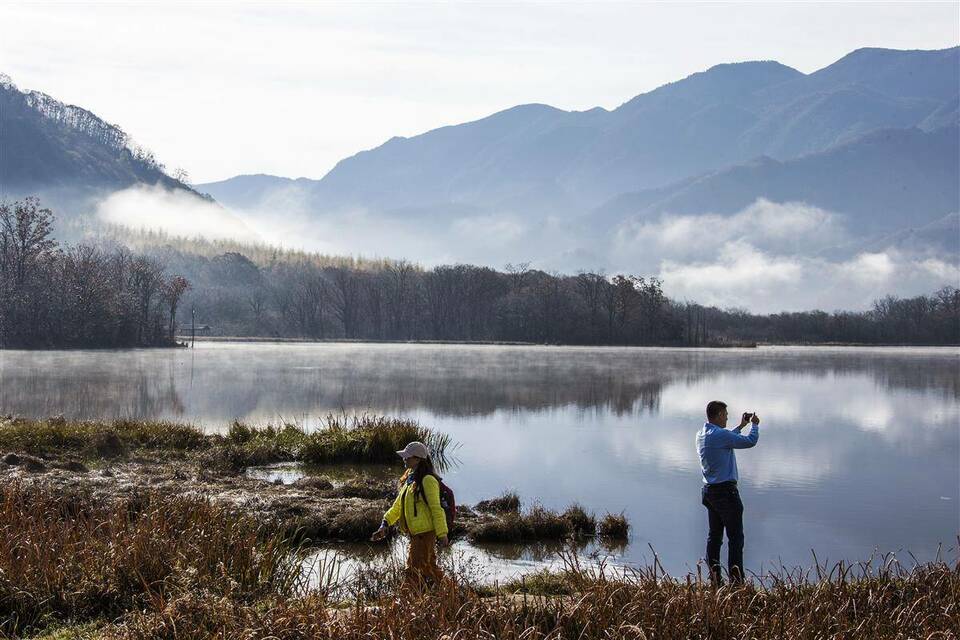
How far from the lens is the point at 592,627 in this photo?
26.1 ft

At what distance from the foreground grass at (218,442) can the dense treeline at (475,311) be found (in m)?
110

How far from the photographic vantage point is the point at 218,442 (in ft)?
75.4

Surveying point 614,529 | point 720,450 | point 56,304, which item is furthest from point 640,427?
point 56,304

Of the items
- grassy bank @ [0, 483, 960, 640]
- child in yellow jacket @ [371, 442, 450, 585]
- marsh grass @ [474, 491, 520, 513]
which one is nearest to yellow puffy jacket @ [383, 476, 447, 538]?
child in yellow jacket @ [371, 442, 450, 585]

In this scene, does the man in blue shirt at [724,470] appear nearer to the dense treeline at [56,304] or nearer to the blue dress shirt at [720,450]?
the blue dress shirt at [720,450]

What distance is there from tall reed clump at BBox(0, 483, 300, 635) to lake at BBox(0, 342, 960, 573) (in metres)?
4.07

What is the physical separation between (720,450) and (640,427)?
797 inches

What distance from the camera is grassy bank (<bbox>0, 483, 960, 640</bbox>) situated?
7.69 meters

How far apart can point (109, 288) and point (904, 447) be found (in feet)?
258

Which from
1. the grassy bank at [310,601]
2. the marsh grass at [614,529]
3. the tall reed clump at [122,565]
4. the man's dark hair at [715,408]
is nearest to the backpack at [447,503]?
the grassy bank at [310,601]

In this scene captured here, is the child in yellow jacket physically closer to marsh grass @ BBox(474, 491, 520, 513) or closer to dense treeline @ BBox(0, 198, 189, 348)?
marsh grass @ BBox(474, 491, 520, 513)

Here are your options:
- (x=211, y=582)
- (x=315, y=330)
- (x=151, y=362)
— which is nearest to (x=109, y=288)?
(x=151, y=362)

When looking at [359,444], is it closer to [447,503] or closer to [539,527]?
[539,527]

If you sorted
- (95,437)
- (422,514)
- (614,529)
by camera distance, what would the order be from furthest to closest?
(95,437) → (614,529) → (422,514)
